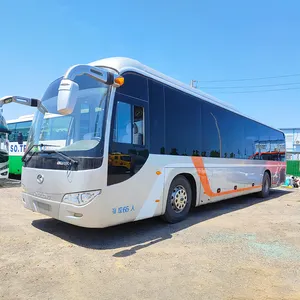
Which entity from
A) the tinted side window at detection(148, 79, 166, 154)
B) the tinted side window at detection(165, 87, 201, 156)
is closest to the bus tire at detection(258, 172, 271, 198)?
the tinted side window at detection(165, 87, 201, 156)

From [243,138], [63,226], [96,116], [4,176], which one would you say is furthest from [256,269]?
[4,176]

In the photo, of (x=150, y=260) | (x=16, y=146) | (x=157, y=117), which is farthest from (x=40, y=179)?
(x=16, y=146)

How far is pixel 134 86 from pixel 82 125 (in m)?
1.29

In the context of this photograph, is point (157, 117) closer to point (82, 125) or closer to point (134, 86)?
point (134, 86)

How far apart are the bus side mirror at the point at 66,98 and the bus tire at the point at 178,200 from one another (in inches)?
121

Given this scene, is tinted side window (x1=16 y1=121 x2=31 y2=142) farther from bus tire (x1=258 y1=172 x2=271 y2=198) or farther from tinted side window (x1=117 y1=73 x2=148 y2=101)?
bus tire (x1=258 y1=172 x2=271 y2=198)

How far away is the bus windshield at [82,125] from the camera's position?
15.0ft

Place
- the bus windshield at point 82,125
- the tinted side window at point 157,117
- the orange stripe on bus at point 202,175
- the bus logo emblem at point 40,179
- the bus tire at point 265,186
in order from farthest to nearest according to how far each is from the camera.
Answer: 1. the bus tire at point 265,186
2. the orange stripe on bus at point 202,175
3. the tinted side window at point 157,117
4. the bus logo emblem at point 40,179
5. the bus windshield at point 82,125

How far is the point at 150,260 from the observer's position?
163 inches

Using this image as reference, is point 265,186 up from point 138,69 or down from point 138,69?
down

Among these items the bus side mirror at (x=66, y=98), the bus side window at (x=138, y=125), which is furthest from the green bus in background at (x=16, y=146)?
the bus side mirror at (x=66, y=98)

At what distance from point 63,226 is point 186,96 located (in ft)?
13.5

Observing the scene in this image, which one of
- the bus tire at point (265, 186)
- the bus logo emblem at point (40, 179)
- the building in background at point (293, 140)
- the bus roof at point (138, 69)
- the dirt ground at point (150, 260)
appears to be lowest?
the dirt ground at point (150, 260)

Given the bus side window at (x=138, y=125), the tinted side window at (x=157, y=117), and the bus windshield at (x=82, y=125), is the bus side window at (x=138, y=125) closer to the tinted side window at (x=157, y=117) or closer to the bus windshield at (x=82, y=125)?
the tinted side window at (x=157, y=117)
